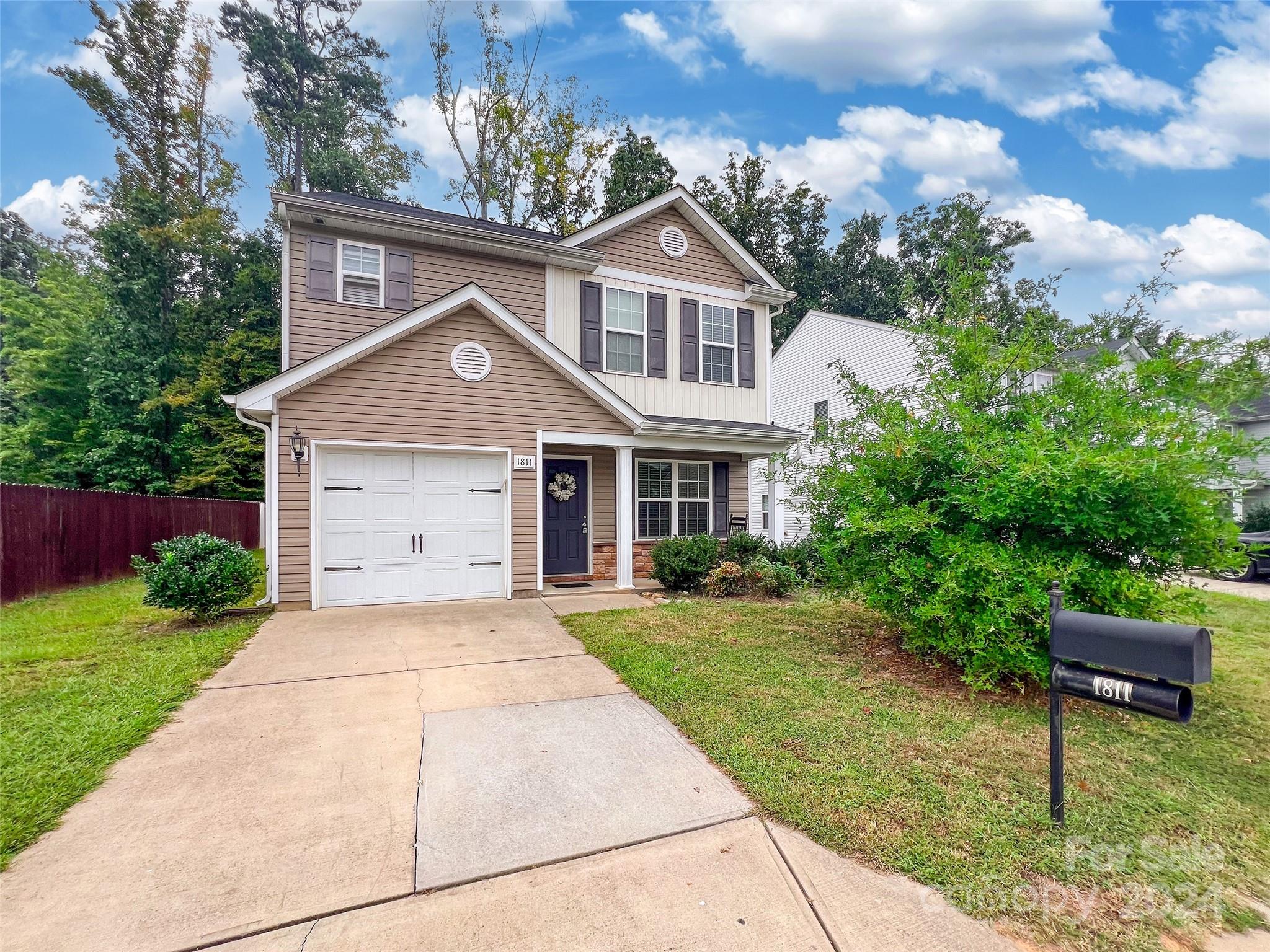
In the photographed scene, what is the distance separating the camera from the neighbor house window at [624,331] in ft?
34.6

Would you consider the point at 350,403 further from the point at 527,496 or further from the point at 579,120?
the point at 579,120

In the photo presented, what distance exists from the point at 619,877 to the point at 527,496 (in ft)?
20.9

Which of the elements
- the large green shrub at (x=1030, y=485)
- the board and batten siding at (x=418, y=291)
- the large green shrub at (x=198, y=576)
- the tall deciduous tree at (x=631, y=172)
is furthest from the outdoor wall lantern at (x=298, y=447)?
the tall deciduous tree at (x=631, y=172)

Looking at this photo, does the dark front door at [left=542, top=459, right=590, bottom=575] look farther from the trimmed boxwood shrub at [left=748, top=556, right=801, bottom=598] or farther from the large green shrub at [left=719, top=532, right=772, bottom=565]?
the trimmed boxwood shrub at [left=748, top=556, right=801, bottom=598]

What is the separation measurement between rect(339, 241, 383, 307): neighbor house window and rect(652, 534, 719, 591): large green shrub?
6.25m

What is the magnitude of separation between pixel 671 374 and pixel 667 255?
243 centimetres

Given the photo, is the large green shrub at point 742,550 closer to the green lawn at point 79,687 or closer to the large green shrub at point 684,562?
the large green shrub at point 684,562

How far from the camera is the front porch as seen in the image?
9.24 meters

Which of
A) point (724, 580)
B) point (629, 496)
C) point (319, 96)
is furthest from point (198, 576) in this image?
point (319, 96)

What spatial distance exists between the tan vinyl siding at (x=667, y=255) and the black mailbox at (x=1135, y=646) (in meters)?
9.66

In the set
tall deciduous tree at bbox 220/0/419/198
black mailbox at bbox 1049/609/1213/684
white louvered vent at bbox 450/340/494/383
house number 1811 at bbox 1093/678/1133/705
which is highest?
tall deciduous tree at bbox 220/0/419/198

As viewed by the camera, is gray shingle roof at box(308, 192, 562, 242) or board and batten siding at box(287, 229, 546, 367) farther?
gray shingle roof at box(308, 192, 562, 242)

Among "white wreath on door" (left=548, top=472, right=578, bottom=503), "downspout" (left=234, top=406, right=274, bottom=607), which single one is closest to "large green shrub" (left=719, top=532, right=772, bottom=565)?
"white wreath on door" (left=548, top=472, right=578, bottom=503)

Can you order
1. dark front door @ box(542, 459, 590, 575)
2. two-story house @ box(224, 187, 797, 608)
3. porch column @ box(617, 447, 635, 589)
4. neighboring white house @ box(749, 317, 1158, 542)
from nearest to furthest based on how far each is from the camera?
two-story house @ box(224, 187, 797, 608)
porch column @ box(617, 447, 635, 589)
dark front door @ box(542, 459, 590, 575)
neighboring white house @ box(749, 317, 1158, 542)
